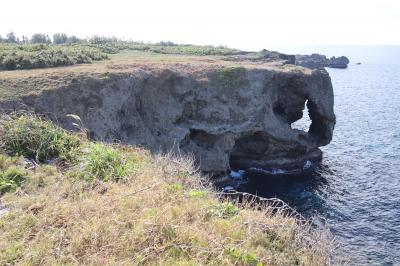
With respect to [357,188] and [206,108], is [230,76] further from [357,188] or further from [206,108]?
[357,188]

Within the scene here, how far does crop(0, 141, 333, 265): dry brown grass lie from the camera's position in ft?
24.0

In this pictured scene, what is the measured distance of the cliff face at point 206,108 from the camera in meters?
34.6

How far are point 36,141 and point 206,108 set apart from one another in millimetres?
29282

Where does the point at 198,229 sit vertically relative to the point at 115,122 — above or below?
above

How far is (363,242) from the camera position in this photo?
27.8m

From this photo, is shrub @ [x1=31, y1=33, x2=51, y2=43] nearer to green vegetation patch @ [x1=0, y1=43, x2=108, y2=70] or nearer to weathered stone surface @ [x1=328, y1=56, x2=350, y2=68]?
green vegetation patch @ [x1=0, y1=43, x2=108, y2=70]

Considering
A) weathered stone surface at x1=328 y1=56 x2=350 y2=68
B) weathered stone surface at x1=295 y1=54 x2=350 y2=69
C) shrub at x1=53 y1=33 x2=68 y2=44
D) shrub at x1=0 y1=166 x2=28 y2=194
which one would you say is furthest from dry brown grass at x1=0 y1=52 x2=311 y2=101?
weathered stone surface at x1=328 y1=56 x2=350 y2=68

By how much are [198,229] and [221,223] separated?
0.73 metres

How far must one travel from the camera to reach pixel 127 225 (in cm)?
832

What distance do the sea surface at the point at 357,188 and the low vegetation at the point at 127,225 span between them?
10.6m

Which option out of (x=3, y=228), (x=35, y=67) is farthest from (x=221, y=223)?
(x=35, y=67)

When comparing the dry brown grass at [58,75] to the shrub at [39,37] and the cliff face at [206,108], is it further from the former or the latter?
the shrub at [39,37]

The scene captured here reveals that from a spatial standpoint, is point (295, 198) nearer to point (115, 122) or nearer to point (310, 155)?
point (310, 155)

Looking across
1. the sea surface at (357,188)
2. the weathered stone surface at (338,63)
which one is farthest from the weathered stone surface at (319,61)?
the sea surface at (357,188)
